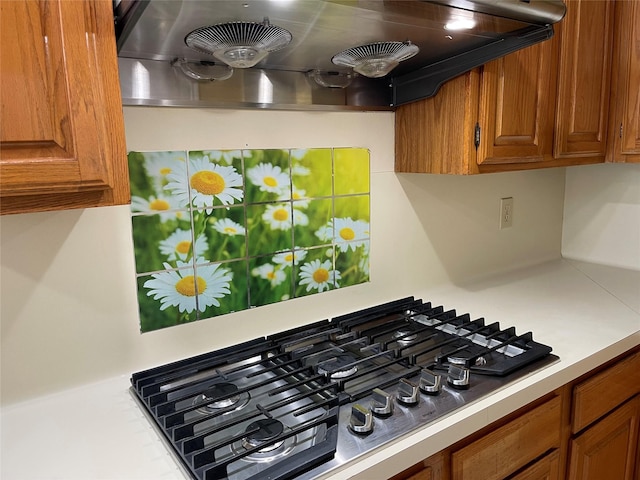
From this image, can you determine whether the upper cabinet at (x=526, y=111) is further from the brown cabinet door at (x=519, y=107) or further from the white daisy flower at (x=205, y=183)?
the white daisy flower at (x=205, y=183)

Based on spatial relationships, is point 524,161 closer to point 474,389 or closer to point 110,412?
point 474,389

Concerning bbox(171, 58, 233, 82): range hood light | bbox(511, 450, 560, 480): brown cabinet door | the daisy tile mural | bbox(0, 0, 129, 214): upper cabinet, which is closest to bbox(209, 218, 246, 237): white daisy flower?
the daisy tile mural

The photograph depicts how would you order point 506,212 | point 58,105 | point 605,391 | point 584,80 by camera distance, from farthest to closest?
point 506,212 < point 584,80 < point 605,391 < point 58,105

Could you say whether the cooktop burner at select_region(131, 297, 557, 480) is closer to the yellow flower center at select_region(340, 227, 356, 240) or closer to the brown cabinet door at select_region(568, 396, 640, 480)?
the yellow flower center at select_region(340, 227, 356, 240)

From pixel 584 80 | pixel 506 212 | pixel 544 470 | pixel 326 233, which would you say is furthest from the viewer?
pixel 506 212

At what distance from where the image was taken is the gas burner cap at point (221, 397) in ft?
3.19

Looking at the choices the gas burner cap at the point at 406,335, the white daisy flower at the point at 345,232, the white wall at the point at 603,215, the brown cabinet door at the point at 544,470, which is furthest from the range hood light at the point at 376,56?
the white wall at the point at 603,215

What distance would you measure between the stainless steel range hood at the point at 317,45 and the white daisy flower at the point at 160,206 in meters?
0.21

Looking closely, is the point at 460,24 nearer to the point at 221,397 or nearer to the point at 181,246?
the point at 181,246

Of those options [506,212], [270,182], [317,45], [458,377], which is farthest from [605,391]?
[317,45]

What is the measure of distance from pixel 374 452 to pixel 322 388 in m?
0.18

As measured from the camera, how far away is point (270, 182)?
1.28 metres

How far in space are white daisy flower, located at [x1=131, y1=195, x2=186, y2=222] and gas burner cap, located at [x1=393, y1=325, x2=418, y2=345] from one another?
0.62 m

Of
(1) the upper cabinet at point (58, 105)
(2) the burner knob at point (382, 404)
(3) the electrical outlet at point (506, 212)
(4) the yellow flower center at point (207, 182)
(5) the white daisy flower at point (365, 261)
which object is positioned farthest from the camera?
(3) the electrical outlet at point (506, 212)
